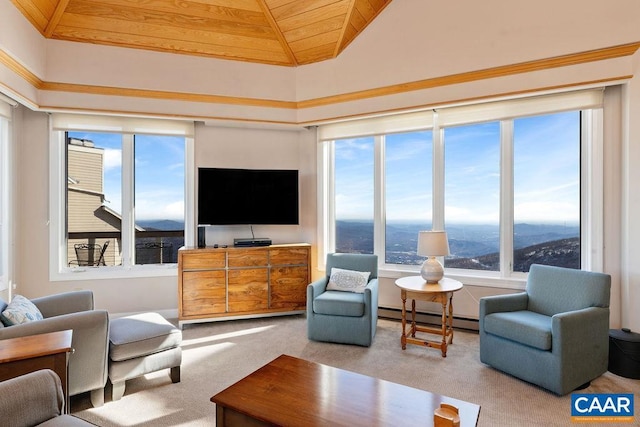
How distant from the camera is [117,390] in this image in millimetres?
2518

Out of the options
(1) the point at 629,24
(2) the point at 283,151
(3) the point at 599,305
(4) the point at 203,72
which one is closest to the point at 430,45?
(1) the point at 629,24

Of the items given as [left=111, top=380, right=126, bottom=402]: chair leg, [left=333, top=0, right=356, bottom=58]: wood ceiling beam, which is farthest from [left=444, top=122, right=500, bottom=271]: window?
[left=111, top=380, right=126, bottom=402]: chair leg

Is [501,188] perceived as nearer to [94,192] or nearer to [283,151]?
[283,151]

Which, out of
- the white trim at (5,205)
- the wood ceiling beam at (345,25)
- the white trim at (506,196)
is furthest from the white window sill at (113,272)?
the white trim at (506,196)

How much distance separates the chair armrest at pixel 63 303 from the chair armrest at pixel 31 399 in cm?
154

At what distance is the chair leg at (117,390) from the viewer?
8.22ft

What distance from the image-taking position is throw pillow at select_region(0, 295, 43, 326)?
2.19m

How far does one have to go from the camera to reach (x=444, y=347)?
3.26 meters

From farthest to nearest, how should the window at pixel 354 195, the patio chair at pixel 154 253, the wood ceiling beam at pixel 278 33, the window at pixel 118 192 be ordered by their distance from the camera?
the window at pixel 354 195, the patio chair at pixel 154 253, the window at pixel 118 192, the wood ceiling beam at pixel 278 33

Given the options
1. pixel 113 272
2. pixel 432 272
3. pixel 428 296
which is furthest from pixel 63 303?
pixel 432 272

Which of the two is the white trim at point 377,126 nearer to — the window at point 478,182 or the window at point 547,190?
the window at point 478,182

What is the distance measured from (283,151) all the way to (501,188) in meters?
2.90

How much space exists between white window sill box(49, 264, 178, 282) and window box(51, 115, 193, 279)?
0.06 ft

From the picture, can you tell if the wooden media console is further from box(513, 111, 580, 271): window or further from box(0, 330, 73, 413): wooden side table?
box(513, 111, 580, 271): window
